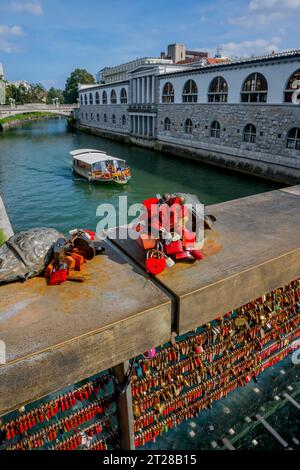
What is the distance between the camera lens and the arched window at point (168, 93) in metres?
37.1

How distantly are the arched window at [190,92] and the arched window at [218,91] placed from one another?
2.50 m

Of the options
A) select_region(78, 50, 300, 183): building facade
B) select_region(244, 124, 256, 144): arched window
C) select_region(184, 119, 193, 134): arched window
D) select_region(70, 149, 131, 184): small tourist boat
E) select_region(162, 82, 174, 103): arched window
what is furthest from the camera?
select_region(162, 82, 174, 103): arched window

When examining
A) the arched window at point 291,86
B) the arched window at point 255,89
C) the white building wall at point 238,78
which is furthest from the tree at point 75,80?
the arched window at point 291,86

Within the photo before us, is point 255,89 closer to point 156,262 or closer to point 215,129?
point 215,129

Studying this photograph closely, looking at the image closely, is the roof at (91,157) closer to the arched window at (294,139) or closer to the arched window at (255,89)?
the arched window at (255,89)

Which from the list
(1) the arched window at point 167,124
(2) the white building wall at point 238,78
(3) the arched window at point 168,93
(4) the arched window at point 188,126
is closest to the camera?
(2) the white building wall at point 238,78

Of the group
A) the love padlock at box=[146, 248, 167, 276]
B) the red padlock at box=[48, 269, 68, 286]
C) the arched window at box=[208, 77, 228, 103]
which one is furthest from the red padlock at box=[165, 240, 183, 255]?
the arched window at box=[208, 77, 228, 103]

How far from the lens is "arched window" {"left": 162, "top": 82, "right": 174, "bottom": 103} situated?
37.1 m

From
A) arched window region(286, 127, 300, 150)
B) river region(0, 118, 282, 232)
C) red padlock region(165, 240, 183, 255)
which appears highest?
arched window region(286, 127, 300, 150)

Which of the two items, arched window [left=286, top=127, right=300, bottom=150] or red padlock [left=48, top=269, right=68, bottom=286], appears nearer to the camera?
red padlock [left=48, top=269, right=68, bottom=286]

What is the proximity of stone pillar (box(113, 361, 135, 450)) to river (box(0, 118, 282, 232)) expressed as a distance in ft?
43.6

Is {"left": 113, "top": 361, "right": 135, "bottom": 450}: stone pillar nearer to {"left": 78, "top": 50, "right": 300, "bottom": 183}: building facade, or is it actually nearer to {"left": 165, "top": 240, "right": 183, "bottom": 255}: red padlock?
{"left": 165, "top": 240, "right": 183, "bottom": 255}: red padlock

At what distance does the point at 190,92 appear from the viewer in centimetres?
3359

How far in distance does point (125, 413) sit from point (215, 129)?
29643mm
